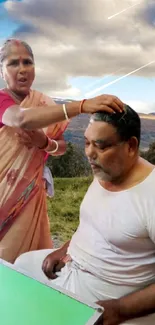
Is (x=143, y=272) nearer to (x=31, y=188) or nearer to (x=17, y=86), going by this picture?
(x=31, y=188)

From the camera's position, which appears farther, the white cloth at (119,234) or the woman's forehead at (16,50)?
the woman's forehead at (16,50)

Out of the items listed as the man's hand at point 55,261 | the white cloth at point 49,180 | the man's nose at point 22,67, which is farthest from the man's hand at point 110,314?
the man's nose at point 22,67

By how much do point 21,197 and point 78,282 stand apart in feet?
1.76

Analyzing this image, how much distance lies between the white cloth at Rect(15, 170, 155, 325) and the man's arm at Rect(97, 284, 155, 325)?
2 cm

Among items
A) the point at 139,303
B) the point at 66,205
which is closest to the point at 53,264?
the point at 66,205

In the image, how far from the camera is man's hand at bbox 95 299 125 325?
1.74 metres

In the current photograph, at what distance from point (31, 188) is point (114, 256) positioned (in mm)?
618

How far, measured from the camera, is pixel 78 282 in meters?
1.88

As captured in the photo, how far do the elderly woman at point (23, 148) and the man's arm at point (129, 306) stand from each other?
46 centimetres

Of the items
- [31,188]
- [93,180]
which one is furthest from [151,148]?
[31,188]

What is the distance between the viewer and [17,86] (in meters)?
2.12

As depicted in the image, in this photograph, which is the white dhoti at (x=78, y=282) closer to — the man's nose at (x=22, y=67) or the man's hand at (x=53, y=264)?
the man's hand at (x=53, y=264)

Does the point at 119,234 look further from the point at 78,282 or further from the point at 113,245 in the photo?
the point at 78,282

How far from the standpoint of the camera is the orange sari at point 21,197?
6.95ft
